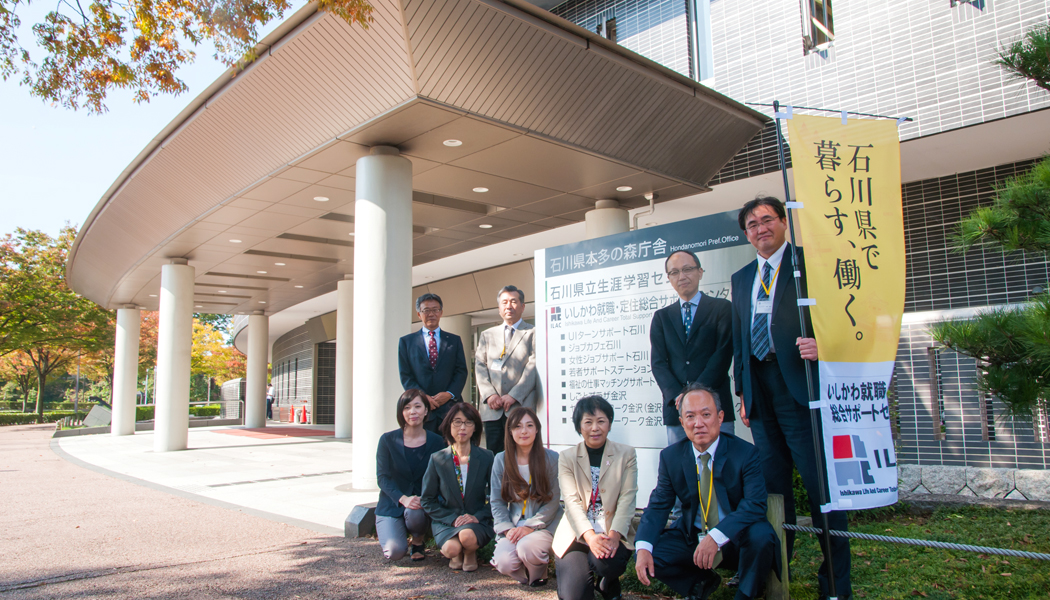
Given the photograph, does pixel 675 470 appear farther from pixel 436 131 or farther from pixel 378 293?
pixel 436 131

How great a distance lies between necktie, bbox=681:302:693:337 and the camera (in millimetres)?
4438

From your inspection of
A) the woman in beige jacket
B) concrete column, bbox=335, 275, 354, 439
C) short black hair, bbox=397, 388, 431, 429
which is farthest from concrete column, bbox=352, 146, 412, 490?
concrete column, bbox=335, 275, 354, 439

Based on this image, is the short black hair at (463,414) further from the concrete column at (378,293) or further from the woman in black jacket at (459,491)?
the concrete column at (378,293)

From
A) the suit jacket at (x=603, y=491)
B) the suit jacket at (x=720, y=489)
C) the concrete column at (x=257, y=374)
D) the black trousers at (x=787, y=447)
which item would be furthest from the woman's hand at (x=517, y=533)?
the concrete column at (x=257, y=374)

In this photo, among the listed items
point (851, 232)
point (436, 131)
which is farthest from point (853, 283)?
point (436, 131)

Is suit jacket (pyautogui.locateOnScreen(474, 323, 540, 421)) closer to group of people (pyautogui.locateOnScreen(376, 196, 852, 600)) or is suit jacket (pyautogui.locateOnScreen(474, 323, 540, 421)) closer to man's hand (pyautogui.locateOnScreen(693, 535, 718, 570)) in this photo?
group of people (pyautogui.locateOnScreen(376, 196, 852, 600))

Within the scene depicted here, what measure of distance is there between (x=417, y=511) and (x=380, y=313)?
3395mm

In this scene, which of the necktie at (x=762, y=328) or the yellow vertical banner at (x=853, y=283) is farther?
the necktie at (x=762, y=328)

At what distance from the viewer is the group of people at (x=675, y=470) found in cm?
352

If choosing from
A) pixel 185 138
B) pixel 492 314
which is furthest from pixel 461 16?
pixel 492 314

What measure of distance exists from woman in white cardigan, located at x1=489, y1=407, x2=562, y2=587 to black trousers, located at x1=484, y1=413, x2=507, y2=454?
0.99 m

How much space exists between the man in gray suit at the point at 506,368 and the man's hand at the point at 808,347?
93.6 inches

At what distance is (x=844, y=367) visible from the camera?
11.3 ft

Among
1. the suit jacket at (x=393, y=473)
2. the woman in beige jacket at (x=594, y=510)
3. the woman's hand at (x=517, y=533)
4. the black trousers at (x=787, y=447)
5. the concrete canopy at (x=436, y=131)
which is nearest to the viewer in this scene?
the black trousers at (x=787, y=447)
